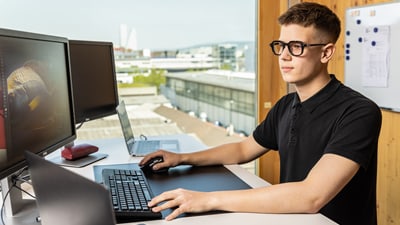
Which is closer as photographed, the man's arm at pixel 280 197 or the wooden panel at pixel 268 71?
the man's arm at pixel 280 197

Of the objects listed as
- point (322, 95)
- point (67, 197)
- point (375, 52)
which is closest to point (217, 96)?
point (375, 52)

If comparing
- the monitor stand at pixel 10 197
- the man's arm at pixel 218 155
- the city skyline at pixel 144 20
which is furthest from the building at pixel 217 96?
the monitor stand at pixel 10 197

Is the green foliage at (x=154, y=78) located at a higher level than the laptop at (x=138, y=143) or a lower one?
higher

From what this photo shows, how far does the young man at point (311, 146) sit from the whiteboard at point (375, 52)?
109cm

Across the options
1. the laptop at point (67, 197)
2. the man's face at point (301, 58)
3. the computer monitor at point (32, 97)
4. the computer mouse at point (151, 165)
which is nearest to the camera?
the laptop at point (67, 197)

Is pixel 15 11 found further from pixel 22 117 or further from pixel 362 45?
pixel 362 45

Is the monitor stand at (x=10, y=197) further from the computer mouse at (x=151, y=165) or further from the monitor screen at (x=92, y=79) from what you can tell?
the monitor screen at (x=92, y=79)

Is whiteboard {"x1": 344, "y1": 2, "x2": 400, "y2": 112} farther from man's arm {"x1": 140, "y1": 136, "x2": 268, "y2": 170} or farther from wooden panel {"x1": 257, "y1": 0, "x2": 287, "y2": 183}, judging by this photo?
man's arm {"x1": 140, "y1": 136, "x2": 268, "y2": 170}

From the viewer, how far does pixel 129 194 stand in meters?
1.35

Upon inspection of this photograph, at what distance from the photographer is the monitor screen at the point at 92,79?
208cm

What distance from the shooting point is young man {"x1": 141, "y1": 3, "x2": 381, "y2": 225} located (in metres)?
1.25

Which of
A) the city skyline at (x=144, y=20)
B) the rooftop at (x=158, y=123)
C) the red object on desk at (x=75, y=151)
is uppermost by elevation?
the city skyline at (x=144, y=20)

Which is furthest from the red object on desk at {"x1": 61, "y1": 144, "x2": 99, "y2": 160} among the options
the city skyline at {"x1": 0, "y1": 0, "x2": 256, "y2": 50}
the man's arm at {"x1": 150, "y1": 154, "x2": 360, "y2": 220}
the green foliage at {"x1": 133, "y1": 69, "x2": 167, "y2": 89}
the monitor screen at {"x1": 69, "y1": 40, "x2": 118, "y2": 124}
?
the green foliage at {"x1": 133, "y1": 69, "x2": 167, "y2": 89}

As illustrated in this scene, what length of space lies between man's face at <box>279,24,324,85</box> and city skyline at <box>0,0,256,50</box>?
2.11 m
